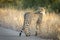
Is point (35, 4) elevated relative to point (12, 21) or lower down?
elevated

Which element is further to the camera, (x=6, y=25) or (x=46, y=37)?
(x=6, y=25)

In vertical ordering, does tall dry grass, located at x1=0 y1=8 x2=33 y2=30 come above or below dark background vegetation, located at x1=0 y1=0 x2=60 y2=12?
below

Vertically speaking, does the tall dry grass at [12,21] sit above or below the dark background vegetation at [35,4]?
below

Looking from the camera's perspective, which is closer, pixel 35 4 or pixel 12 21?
pixel 12 21

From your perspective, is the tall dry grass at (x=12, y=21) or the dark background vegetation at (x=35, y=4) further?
the dark background vegetation at (x=35, y=4)

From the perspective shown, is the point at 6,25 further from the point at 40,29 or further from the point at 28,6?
the point at 28,6

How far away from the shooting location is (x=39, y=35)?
39.5 ft

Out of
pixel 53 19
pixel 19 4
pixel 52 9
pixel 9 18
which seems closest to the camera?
pixel 53 19

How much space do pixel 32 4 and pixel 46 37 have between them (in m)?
7.80

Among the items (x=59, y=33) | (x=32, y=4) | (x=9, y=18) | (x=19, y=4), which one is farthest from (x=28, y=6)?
(x=59, y=33)

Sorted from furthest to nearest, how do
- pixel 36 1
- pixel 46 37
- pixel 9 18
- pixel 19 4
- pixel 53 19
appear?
pixel 19 4 → pixel 36 1 → pixel 9 18 → pixel 53 19 → pixel 46 37

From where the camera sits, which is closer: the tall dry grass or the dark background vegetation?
the tall dry grass

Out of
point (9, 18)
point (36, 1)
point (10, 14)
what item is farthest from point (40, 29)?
point (36, 1)

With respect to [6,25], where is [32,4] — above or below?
above
